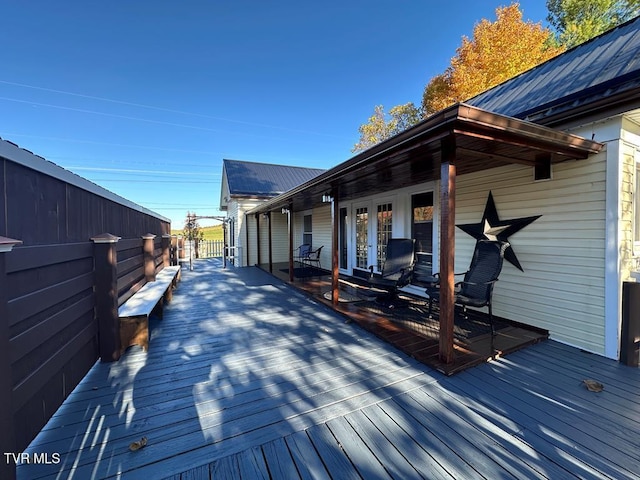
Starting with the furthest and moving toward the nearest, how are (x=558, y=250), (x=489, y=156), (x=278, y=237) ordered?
(x=278, y=237) < (x=558, y=250) < (x=489, y=156)

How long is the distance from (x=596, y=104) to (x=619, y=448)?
3.12 metres

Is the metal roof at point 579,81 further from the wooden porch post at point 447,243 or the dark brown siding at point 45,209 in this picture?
the dark brown siding at point 45,209

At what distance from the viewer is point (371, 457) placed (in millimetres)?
1515

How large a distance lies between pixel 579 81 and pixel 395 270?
3.52 meters

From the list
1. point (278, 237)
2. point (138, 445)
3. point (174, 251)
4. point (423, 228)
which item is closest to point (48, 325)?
point (138, 445)

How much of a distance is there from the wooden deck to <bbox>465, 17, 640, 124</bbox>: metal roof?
279cm

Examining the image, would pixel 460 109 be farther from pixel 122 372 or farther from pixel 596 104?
pixel 122 372

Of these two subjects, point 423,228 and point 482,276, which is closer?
point 482,276

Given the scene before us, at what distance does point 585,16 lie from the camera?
502 inches

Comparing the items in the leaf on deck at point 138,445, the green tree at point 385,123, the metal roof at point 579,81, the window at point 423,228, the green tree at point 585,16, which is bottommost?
the leaf on deck at point 138,445

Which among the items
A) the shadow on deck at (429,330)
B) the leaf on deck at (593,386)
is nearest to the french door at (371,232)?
the shadow on deck at (429,330)

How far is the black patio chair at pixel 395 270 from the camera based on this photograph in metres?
4.56

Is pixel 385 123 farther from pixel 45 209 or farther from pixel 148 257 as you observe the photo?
pixel 45 209

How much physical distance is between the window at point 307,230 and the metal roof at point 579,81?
22.4ft
